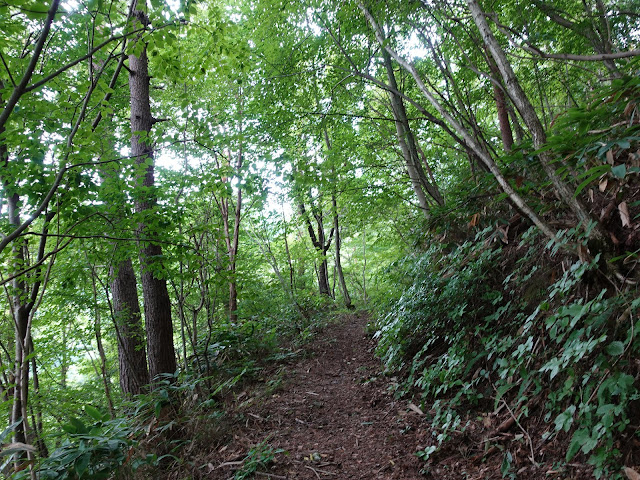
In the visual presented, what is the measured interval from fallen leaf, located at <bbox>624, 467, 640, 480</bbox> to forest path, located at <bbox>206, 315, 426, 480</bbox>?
1.37m

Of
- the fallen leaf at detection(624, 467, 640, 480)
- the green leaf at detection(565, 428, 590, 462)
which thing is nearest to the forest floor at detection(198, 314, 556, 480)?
the green leaf at detection(565, 428, 590, 462)

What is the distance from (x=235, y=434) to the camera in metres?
3.94

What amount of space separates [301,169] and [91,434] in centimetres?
396

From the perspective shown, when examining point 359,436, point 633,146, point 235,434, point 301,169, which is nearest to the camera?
point 633,146

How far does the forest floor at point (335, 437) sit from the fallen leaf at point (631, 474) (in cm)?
29

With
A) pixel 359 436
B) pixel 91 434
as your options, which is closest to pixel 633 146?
pixel 359 436

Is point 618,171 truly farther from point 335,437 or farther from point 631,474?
point 335,437

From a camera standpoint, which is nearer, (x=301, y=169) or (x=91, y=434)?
(x=91, y=434)

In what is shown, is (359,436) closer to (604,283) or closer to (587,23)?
(604,283)

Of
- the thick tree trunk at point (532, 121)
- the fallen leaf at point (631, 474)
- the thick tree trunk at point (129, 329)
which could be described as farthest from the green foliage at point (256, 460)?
the thick tree trunk at point (129, 329)

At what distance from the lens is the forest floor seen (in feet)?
9.27

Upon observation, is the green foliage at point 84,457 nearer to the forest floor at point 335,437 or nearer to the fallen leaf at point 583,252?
the forest floor at point 335,437

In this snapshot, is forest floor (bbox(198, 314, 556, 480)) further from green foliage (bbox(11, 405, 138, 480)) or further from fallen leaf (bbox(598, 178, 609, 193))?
fallen leaf (bbox(598, 178, 609, 193))

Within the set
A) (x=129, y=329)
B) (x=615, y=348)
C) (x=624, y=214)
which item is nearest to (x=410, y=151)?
(x=624, y=214)
